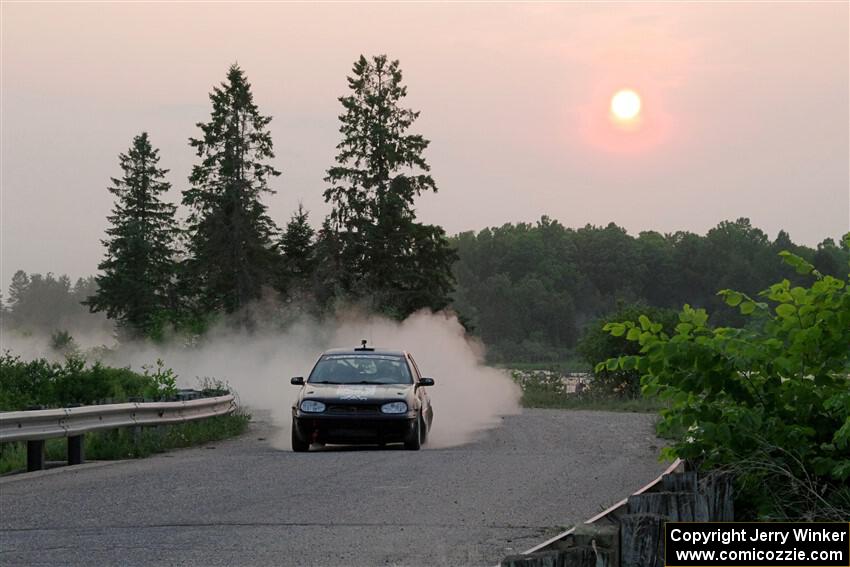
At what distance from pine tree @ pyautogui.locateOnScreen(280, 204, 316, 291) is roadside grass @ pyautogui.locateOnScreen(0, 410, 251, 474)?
61.2 meters

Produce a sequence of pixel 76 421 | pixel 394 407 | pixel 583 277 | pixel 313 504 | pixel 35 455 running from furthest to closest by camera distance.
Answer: pixel 583 277, pixel 394 407, pixel 76 421, pixel 35 455, pixel 313 504

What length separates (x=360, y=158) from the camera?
80.4 m

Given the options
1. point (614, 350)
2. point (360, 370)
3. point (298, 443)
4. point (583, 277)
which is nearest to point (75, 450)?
point (298, 443)

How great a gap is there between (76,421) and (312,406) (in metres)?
4.02

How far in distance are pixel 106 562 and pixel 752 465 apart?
473cm

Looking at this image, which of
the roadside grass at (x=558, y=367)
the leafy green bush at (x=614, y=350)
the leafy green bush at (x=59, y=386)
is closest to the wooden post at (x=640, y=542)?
the leafy green bush at (x=59, y=386)

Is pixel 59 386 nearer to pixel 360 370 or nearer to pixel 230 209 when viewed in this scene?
pixel 360 370

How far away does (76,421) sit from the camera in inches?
696

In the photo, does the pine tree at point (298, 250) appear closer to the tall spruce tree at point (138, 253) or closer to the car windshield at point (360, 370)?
the tall spruce tree at point (138, 253)

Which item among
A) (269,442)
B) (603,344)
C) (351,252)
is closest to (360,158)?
(351,252)

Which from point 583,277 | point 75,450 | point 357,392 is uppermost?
point 583,277

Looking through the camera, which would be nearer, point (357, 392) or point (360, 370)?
point (357, 392)

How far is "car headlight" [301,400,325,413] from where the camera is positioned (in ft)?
66.9

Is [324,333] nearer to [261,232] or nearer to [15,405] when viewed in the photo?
[261,232]
